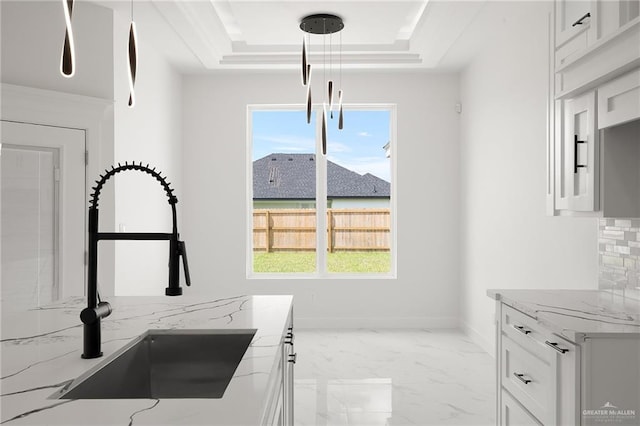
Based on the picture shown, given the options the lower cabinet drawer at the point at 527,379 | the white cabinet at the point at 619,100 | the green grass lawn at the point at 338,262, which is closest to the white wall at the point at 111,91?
the green grass lawn at the point at 338,262

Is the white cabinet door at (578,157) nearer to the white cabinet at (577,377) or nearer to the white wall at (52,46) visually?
the white cabinet at (577,377)

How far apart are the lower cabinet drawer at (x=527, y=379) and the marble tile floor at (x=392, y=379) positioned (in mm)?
822

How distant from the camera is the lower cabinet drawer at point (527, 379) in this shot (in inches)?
72.2

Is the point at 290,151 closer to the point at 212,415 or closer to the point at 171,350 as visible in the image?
the point at 171,350

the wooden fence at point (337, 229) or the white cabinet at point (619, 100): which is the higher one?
the white cabinet at point (619, 100)

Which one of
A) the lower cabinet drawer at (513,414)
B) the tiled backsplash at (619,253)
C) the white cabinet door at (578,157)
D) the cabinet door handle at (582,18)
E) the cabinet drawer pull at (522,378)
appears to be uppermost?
the cabinet door handle at (582,18)

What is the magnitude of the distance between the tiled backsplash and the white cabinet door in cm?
32

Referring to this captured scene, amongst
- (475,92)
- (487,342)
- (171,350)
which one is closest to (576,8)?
(171,350)

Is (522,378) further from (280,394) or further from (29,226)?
(29,226)

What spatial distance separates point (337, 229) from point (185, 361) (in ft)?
12.8

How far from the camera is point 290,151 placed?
541 centimetres

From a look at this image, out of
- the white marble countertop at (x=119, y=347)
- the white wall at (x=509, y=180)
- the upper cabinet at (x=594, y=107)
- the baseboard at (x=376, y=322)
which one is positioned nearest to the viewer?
the white marble countertop at (x=119, y=347)

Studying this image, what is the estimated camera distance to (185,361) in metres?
1.59

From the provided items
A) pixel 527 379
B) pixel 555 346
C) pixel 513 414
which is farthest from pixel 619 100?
pixel 513 414
